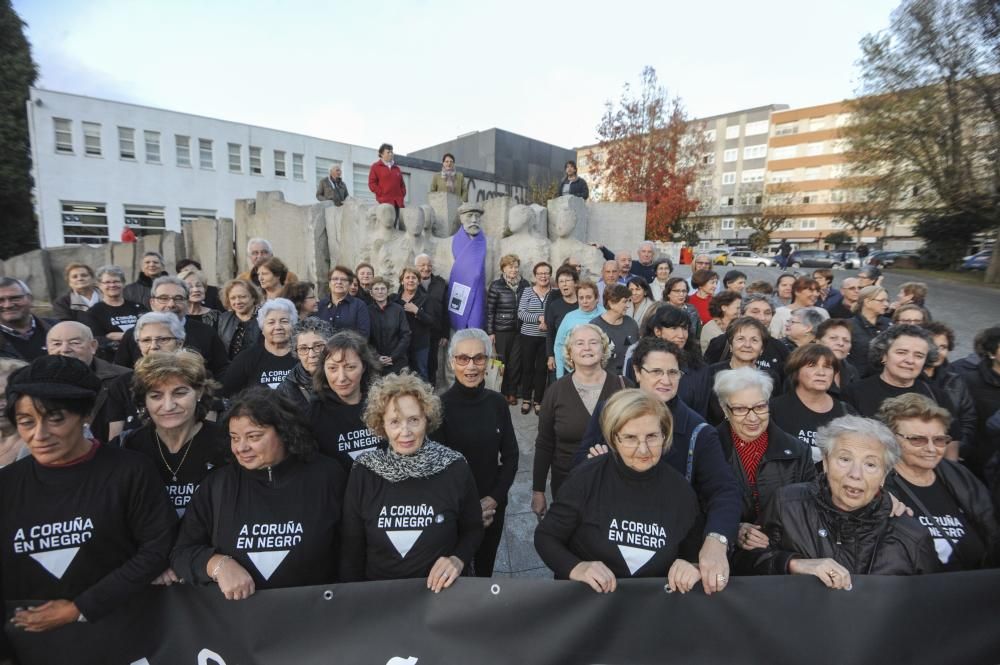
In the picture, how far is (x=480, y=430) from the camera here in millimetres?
2803

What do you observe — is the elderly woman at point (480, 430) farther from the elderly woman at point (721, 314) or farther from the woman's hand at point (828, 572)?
the elderly woman at point (721, 314)

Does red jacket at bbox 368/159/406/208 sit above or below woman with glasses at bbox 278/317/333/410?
above

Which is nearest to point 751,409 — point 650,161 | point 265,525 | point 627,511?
point 627,511

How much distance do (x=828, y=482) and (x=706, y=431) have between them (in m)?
0.52

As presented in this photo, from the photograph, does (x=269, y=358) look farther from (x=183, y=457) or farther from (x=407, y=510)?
(x=407, y=510)

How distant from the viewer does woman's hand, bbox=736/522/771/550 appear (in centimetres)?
224

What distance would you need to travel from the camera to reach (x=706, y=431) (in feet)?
7.93

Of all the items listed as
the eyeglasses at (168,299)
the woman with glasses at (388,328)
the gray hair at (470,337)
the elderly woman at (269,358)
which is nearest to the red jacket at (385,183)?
the woman with glasses at (388,328)

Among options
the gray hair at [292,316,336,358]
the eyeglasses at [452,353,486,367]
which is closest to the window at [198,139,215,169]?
the gray hair at [292,316,336,358]

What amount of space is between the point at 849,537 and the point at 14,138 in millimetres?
29645

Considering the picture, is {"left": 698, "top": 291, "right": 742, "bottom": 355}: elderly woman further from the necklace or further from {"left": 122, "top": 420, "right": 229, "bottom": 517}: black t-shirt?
the necklace

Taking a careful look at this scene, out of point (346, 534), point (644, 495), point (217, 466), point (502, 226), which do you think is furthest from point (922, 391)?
point (502, 226)

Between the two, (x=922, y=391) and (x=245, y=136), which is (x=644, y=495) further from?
(x=245, y=136)

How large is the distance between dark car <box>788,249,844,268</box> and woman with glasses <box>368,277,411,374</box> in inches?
1263
